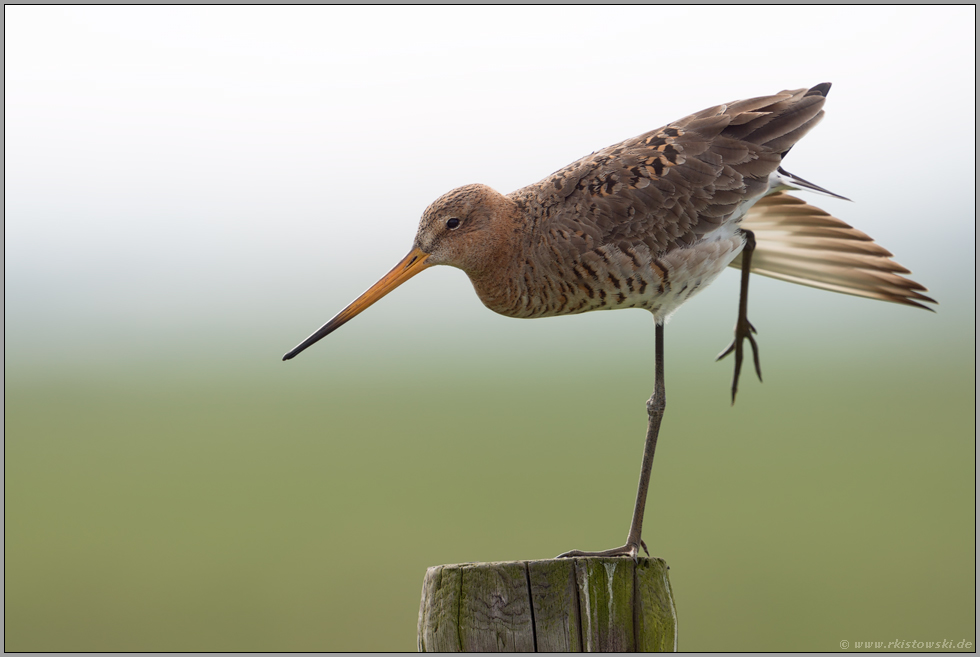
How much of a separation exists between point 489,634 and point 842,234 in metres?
4.31

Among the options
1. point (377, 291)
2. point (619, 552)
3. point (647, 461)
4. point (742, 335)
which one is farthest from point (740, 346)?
point (377, 291)

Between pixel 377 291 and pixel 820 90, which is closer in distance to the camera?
pixel 377 291

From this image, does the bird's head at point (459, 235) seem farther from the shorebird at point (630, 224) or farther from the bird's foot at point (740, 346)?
the bird's foot at point (740, 346)

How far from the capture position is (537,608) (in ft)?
11.8

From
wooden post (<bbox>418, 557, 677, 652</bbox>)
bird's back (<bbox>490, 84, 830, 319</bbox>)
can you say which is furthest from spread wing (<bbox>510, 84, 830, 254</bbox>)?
wooden post (<bbox>418, 557, 677, 652</bbox>)

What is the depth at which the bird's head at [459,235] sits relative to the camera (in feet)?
17.2

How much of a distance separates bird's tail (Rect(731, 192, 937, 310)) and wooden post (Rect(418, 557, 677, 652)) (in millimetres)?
3424

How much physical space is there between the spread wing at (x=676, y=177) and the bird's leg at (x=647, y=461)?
2.46 ft

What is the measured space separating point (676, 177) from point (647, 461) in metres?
1.86

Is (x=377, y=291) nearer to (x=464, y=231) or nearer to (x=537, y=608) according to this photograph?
(x=464, y=231)

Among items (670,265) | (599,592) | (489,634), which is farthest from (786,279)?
(489,634)

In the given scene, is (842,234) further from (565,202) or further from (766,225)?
(565,202)

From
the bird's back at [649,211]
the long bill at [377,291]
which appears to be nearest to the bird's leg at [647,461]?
the bird's back at [649,211]

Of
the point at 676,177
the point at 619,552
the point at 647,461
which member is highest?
the point at 676,177
